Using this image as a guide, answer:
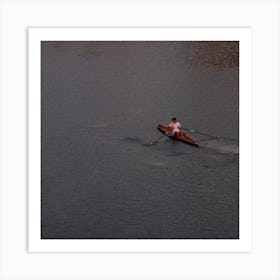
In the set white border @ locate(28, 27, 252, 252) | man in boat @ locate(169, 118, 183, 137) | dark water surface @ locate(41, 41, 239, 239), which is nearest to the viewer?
white border @ locate(28, 27, 252, 252)

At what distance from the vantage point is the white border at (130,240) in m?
8.62

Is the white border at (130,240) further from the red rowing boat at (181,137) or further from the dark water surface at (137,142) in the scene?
the red rowing boat at (181,137)

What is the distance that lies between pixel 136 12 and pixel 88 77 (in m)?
7.45

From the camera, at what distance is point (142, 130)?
47.3ft

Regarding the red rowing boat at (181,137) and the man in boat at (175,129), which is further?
the man in boat at (175,129)

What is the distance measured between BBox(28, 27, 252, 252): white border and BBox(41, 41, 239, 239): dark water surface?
898mm

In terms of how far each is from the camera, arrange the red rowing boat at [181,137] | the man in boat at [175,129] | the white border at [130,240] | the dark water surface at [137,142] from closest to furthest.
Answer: the white border at [130,240]
the dark water surface at [137,142]
the red rowing boat at [181,137]
the man in boat at [175,129]

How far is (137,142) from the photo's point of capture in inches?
537

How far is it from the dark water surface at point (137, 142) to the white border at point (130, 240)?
0.90 metres

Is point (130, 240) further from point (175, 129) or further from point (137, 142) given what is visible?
point (175, 129)

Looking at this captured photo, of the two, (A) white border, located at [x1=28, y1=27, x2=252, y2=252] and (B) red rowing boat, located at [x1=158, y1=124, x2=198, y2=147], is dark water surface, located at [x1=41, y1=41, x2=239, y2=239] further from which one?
(A) white border, located at [x1=28, y1=27, x2=252, y2=252]

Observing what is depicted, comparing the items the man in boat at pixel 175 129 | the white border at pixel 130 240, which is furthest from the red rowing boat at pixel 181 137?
the white border at pixel 130 240

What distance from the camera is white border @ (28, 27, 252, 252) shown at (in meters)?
8.62

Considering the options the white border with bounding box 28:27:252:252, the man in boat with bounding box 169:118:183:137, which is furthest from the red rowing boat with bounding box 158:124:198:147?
the white border with bounding box 28:27:252:252
